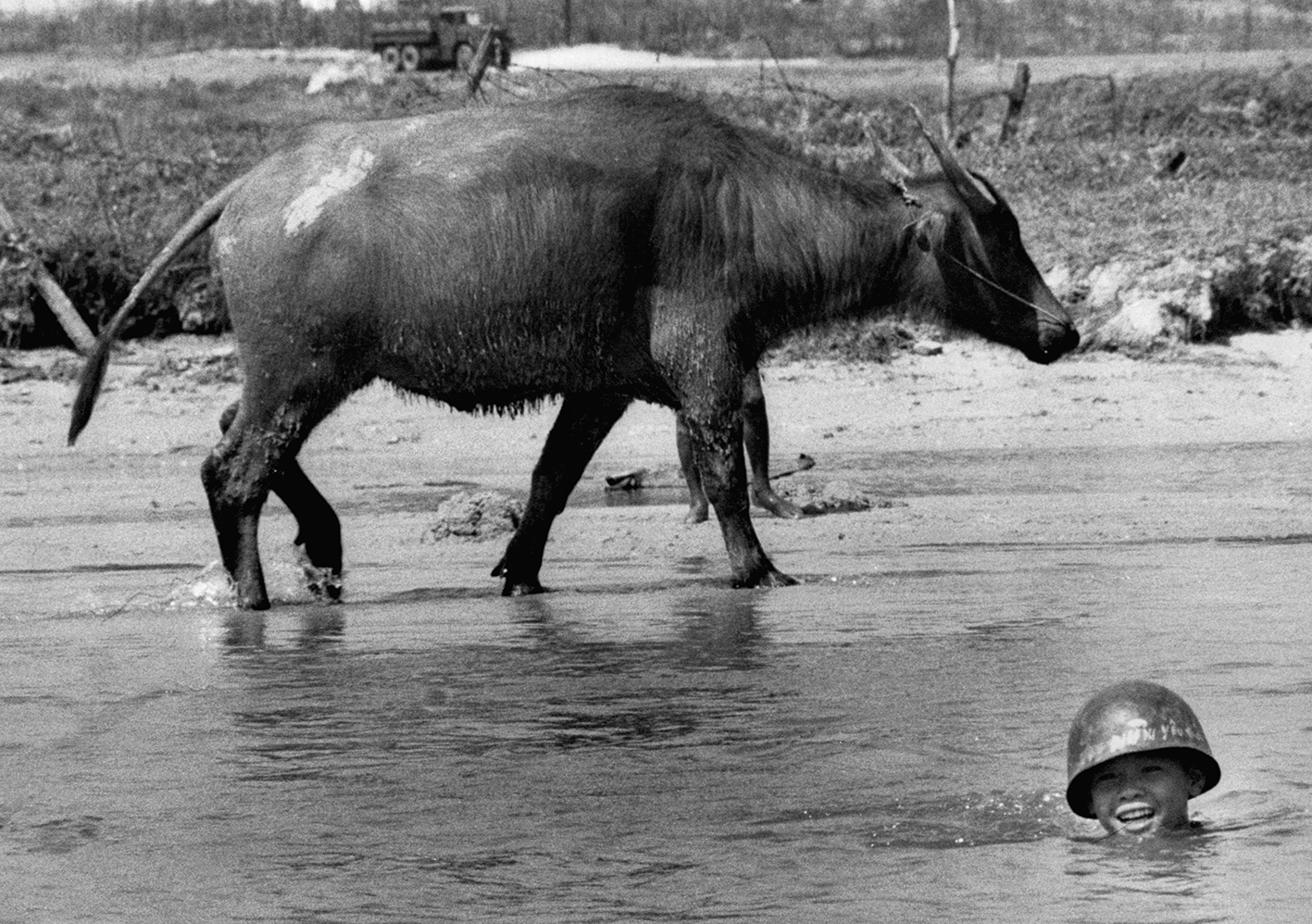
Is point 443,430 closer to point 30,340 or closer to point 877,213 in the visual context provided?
point 30,340

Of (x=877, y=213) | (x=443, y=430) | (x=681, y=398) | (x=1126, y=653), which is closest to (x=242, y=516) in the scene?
(x=681, y=398)

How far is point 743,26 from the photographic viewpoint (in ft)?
163

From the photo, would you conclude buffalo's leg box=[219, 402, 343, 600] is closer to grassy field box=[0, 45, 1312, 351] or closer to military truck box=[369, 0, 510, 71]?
grassy field box=[0, 45, 1312, 351]

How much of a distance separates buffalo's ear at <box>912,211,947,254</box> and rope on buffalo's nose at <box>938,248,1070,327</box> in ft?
0.15

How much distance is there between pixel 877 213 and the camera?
33.0 feet

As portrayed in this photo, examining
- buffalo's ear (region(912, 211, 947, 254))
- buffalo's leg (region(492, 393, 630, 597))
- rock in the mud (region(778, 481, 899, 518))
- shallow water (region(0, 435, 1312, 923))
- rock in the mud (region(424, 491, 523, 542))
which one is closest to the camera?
shallow water (region(0, 435, 1312, 923))

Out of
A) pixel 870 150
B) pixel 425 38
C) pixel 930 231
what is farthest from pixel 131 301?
pixel 425 38

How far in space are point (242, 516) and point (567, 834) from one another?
13.2ft

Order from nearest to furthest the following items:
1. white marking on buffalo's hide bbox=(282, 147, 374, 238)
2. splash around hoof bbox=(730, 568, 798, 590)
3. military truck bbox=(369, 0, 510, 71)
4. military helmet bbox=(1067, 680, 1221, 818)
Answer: military helmet bbox=(1067, 680, 1221, 818) → white marking on buffalo's hide bbox=(282, 147, 374, 238) → splash around hoof bbox=(730, 568, 798, 590) → military truck bbox=(369, 0, 510, 71)

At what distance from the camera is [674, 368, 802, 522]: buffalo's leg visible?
460 inches

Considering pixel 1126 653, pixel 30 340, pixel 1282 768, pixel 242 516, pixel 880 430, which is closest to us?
pixel 1282 768

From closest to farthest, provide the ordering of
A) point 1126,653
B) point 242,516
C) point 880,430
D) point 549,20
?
point 1126,653, point 242,516, point 880,430, point 549,20

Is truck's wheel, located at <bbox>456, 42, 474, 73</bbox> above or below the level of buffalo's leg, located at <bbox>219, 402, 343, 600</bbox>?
below

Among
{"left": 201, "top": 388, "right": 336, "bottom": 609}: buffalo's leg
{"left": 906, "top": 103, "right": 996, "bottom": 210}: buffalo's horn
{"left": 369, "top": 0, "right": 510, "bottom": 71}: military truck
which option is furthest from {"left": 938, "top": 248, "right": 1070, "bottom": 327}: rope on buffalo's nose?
{"left": 369, "top": 0, "right": 510, "bottom": 71}: military truck
